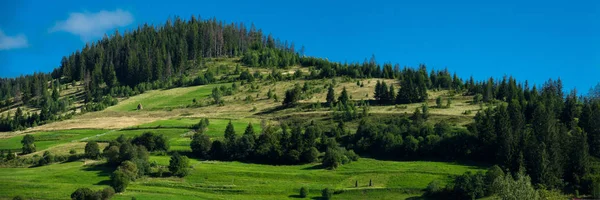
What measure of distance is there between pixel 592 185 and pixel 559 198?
22.7m

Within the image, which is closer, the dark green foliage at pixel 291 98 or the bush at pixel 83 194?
the bush at pixel 83 194

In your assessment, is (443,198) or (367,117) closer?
(443,198)

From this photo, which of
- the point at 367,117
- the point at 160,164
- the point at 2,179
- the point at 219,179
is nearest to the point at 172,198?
the point at 219,179

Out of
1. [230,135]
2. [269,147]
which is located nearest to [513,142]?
[269,147]

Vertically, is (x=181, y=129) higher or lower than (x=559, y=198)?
higher

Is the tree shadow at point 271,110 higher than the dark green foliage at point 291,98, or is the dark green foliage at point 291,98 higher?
the dark green foliage at point 291,98

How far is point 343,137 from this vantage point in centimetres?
13375

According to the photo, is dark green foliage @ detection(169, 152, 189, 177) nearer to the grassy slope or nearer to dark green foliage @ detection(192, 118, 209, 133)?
the grassy slope

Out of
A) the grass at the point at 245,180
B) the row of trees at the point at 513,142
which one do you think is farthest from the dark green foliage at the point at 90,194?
the row of trees at the point at 513,142

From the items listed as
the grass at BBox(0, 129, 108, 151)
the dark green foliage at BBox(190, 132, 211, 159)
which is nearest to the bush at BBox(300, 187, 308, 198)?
the dark green foliage at BBox(190, 132, 211, 159)

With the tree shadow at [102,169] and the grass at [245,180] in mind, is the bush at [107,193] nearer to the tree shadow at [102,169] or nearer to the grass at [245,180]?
the grass at [245,180]

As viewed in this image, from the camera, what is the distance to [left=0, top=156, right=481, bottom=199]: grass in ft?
325

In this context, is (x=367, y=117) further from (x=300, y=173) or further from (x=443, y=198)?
(x=443, y=198)

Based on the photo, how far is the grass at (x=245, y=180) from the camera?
99000 mm
